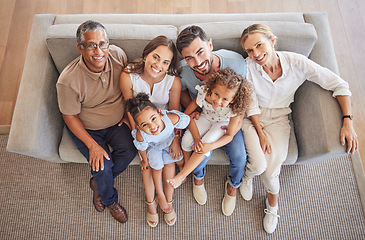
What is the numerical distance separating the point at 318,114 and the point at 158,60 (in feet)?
3.14

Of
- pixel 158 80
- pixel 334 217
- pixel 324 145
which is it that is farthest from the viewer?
pixel 334 217

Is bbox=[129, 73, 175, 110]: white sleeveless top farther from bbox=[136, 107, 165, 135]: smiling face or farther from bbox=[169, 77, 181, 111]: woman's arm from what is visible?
bbox=[136, 107, 165, 135]: smiling face

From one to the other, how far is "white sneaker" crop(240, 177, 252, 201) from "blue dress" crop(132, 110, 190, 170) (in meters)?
0.54

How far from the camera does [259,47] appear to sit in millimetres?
1453

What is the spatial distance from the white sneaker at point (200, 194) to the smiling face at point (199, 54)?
84 centimetres

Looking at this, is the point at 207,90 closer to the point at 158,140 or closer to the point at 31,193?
the point at 158,140

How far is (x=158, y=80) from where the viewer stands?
1.60m

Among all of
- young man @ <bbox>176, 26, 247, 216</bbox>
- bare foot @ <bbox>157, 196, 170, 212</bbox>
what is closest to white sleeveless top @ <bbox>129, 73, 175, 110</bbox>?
young man @ <bbox>176, 26, 247, 216</bbox>

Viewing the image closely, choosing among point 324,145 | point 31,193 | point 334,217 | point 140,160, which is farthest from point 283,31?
point 31,193

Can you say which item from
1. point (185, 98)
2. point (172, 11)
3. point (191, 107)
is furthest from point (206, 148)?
point (172, 11)

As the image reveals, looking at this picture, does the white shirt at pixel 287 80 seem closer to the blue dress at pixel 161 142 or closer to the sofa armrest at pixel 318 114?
the sofa armrest at pixel 318 114

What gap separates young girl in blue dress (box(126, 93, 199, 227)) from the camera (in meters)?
1.48

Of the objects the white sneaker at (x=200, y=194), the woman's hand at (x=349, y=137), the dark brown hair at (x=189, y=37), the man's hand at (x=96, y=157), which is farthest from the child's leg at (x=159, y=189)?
the woman's hand at (x=349, y=137)

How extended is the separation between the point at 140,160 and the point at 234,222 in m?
0.79
